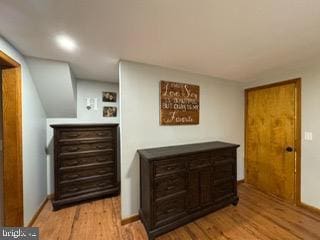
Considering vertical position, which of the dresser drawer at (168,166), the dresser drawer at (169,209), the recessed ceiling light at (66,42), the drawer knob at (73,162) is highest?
the recessed ceiling light at (66,42)

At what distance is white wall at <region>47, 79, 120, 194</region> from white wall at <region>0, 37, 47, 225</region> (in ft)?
0.57

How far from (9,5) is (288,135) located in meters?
3.67

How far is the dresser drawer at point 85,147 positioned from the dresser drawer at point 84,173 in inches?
12.0

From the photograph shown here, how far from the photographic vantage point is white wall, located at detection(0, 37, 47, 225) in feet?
6.31

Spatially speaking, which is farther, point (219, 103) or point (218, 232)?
point (219, 103)

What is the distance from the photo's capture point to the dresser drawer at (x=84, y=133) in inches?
94.2

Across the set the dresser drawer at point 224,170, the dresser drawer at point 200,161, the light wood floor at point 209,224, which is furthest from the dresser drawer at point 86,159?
the dresser drawer at point 224,170

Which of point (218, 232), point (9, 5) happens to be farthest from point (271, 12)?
point (218, 232)

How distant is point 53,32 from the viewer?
4.75ft

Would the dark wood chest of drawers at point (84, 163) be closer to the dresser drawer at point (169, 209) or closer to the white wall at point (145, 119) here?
the white wall at point (145, 119)

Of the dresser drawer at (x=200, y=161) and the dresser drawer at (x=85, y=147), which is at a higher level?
the dresser drawer at (x=85, y=147)

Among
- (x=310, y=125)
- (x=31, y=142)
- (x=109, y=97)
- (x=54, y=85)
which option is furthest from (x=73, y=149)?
(x=310, y=125)

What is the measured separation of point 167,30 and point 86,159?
7.37ft

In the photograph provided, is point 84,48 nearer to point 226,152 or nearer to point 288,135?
point 226,152
